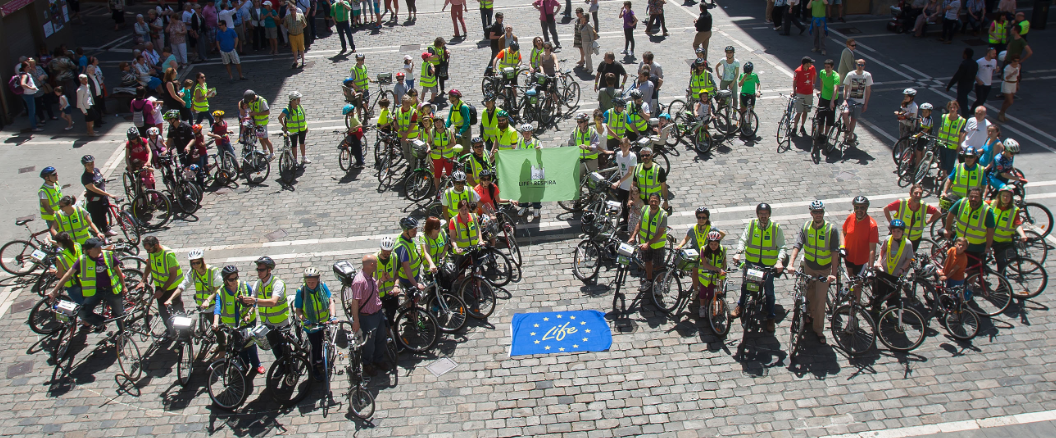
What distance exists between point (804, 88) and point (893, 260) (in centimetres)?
722

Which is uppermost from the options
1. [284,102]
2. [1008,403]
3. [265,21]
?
[265,21]

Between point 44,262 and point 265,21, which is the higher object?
point 265,21

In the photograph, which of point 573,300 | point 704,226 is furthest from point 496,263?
point 704,226

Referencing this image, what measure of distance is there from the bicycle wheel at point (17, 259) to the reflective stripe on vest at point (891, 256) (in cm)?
1319

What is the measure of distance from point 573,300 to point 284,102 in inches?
487

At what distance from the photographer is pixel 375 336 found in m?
10.4

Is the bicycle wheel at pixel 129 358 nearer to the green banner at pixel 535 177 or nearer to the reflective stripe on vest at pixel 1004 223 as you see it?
the green banner at pixel 535 177

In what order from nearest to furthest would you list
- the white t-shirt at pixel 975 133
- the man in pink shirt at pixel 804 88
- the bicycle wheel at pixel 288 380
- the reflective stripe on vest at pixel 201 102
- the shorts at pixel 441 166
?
the bicycle wheel at pixel 288 380
the white t-shirt at pixel 975 133
the shorts at pixel 441 166
the man in pink shirt at pixel 804 88
the reflective stripe on vest at pixel 201 102

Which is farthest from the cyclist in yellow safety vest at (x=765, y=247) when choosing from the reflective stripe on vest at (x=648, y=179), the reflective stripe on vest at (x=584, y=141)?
the reflective stripe on vest at (x=584, y=141)

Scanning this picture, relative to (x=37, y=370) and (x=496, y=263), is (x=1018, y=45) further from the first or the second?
(x=37, y=370)

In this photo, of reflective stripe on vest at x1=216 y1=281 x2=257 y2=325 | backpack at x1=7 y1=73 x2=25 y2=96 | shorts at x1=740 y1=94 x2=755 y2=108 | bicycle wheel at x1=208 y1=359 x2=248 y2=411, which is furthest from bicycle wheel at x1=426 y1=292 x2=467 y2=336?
backpack at x1=7 y1=73 x2=25 y2=96

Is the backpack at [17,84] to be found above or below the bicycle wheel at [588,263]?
above

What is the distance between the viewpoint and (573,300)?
12.2 m

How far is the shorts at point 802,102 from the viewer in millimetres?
17359
